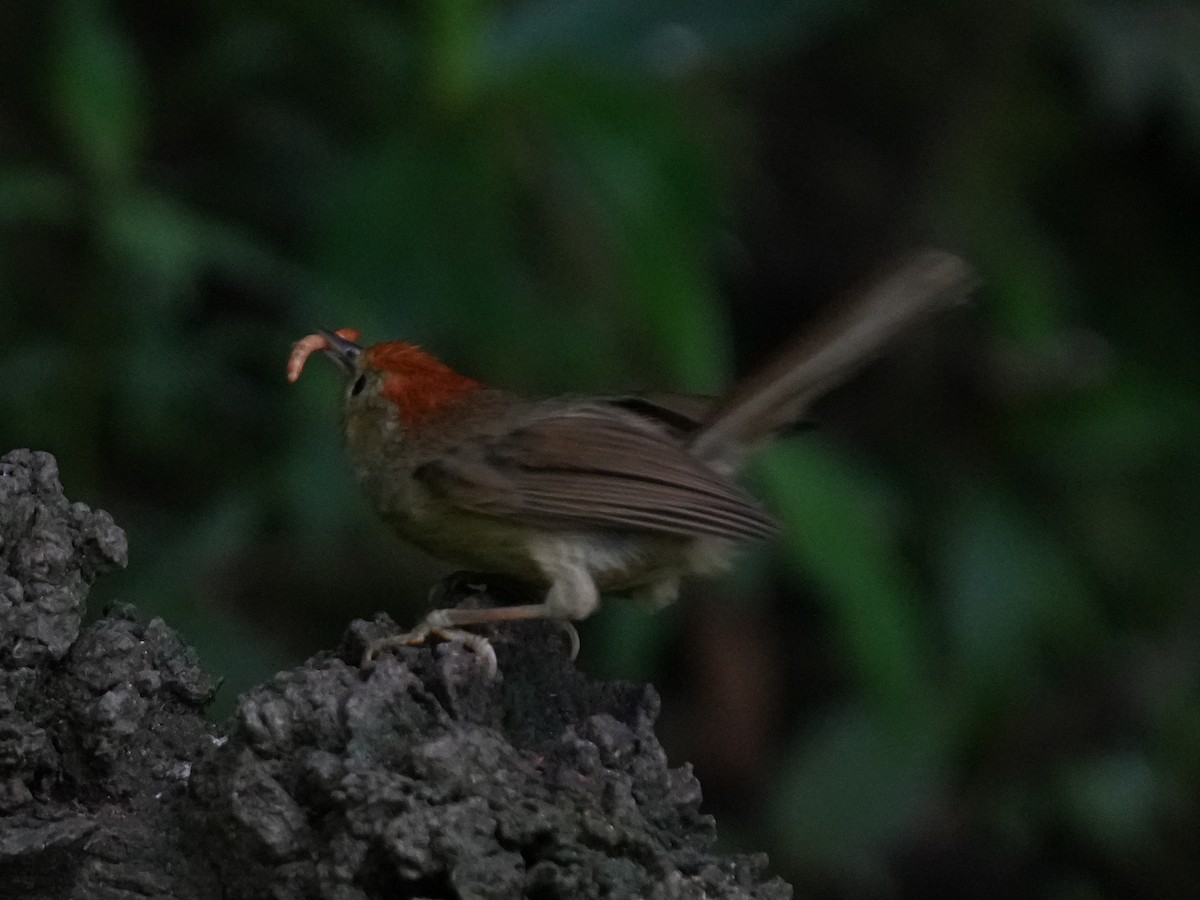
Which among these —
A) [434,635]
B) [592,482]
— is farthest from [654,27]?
[434,635]

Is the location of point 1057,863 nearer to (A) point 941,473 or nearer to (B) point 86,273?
(A) point 941,473

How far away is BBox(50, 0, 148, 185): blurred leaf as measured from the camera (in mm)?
4730

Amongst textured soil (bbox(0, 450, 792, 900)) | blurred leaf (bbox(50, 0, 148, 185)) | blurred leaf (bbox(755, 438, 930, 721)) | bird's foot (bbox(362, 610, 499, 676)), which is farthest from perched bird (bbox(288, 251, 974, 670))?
blurred leaf (bbox(755, 438, 930, 721))

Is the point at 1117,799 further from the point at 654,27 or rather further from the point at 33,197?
the point at 33,197

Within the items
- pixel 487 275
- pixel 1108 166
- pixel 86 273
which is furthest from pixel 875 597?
pixel 1108 166

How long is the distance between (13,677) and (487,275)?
2837 mm

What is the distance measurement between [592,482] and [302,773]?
148 cm

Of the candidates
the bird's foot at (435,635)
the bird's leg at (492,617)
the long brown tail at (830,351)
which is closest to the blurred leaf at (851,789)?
the long brown tail at (830,351)

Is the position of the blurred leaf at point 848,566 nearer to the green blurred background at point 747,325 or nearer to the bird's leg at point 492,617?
the green blurred background at point 747,325

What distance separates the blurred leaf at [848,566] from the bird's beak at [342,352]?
160 centimetres

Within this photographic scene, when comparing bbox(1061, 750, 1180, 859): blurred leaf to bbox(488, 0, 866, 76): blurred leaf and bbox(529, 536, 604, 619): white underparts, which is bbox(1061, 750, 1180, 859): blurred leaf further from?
bbox(529, 536, 604, 619): white underparts

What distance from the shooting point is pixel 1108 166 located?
301 inches

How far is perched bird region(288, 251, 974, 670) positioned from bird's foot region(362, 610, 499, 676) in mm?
293

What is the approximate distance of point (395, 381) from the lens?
3941 millimetres
